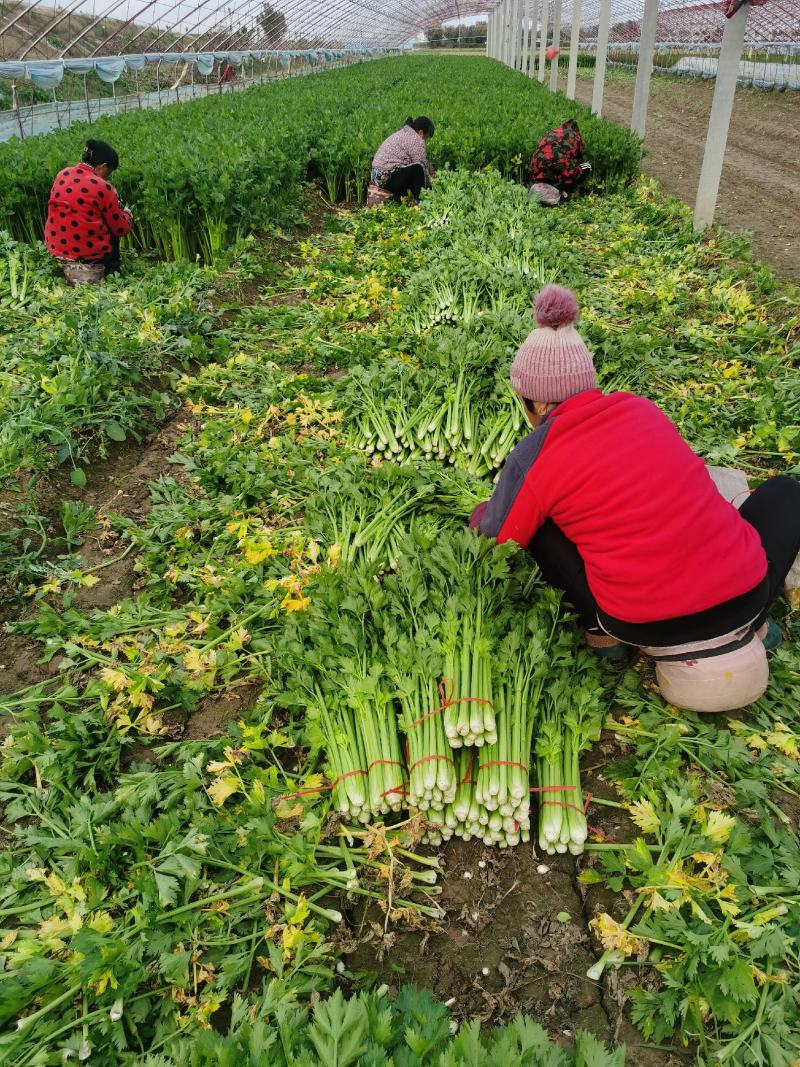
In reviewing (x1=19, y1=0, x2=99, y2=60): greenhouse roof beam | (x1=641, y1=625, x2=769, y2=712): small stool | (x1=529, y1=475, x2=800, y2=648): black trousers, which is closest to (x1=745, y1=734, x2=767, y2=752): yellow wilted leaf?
(x1=641, y1=625, x2=769, y2=712): small stool

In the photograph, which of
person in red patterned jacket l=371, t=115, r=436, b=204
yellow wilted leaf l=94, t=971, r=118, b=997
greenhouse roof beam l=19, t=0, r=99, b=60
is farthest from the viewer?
Answer: greenhouse roof beam l=19, t=0, r=99, b=60

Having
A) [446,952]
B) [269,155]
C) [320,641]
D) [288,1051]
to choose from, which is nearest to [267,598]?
[320,641]

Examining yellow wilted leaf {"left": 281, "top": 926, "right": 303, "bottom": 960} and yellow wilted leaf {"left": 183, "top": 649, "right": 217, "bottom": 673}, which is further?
yellow wilted leaf {"left": 183, "top": 649, "right": 217, "bottom": 673}

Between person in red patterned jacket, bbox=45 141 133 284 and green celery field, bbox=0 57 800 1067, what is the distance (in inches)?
102

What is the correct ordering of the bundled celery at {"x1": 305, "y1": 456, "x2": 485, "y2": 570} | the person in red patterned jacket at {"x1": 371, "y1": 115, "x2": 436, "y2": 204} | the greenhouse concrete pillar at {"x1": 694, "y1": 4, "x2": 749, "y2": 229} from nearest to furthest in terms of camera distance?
the bundled celery at {"x1": 305, "y1": 456, "x2": 485, "y2": 570} < the greenhouse concrete pillar at {"x1": 694, "y1": 4, "x2": 749, "y2": 229} < the person in red patterned jacket at {"x1": 371, "y1": 115, "x2": 436, "y2": 204}

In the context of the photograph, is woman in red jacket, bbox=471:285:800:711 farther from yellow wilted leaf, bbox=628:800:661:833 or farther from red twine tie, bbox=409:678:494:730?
red twine tie, bbox=409:678:494:730

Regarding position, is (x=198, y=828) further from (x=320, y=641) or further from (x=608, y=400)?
(x=608, y=400)

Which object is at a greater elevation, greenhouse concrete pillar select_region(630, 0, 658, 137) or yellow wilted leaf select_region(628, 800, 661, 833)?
greenhouse concrete pillar select_region(630, 0, 658, 137)

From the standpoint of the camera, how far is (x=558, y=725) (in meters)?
2.54

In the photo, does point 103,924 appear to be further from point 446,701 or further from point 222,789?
point 446,701

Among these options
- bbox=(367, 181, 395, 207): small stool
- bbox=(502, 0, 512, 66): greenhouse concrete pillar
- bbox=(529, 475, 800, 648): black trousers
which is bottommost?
bbox=(529, 475, 800, 648): black trousers

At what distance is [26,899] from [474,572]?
1945mm

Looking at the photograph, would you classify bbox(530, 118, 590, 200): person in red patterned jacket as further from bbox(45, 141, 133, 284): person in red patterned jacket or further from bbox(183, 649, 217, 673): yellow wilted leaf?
bbox(183, 649, 217, 673): yellow wilted leaf

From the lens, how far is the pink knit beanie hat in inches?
110
